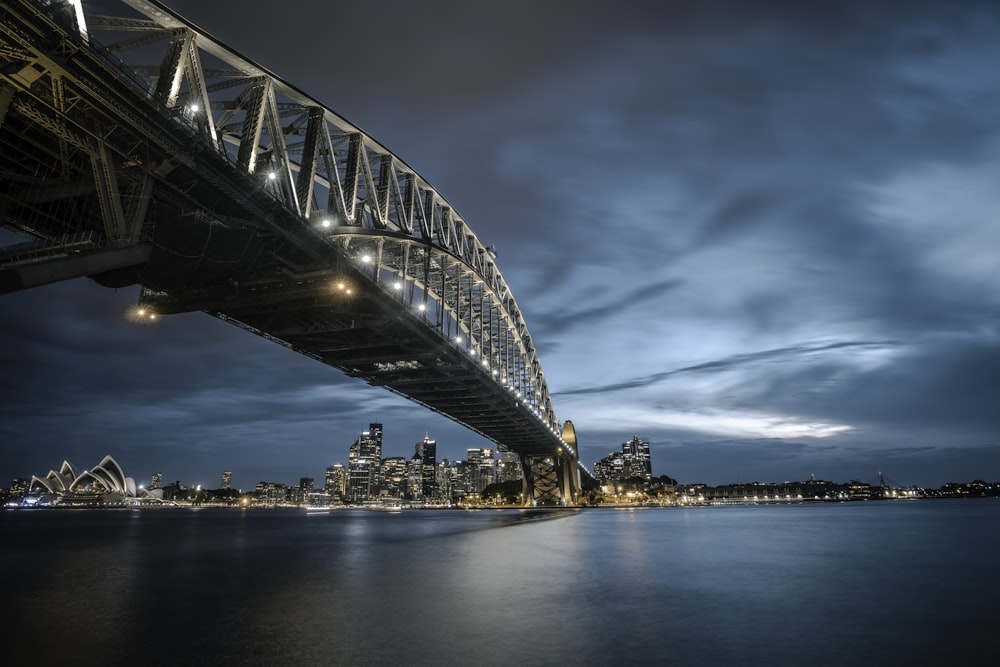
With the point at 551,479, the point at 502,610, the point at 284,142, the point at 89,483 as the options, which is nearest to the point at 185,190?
the point at 284,142

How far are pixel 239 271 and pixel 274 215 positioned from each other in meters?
5.46

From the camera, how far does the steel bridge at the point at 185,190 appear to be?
15.9 meters

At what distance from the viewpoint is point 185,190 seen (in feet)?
69.1

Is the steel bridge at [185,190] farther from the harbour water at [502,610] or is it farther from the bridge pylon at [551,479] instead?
the bridge pylon at [551,479]

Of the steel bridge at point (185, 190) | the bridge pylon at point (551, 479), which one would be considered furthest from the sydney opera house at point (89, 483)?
the steel bridge at point (185, 190)

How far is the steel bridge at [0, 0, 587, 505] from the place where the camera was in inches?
626

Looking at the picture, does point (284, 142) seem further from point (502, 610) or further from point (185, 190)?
point (502, 610)

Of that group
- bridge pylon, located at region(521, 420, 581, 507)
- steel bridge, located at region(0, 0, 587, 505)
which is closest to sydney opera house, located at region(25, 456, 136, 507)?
bridge pylon, located at region(521, 420, 581, 507)

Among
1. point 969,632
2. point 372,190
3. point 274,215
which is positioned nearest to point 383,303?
point 372,190

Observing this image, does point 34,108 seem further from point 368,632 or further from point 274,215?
point 368,632

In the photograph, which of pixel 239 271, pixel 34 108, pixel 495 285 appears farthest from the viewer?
pixel 495 285

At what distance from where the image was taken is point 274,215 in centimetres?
2405

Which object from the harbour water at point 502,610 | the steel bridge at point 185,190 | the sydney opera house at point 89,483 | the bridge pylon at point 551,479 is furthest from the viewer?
the sydney opera house at point 89,483

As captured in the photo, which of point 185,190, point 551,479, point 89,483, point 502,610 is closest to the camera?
point 502,610
